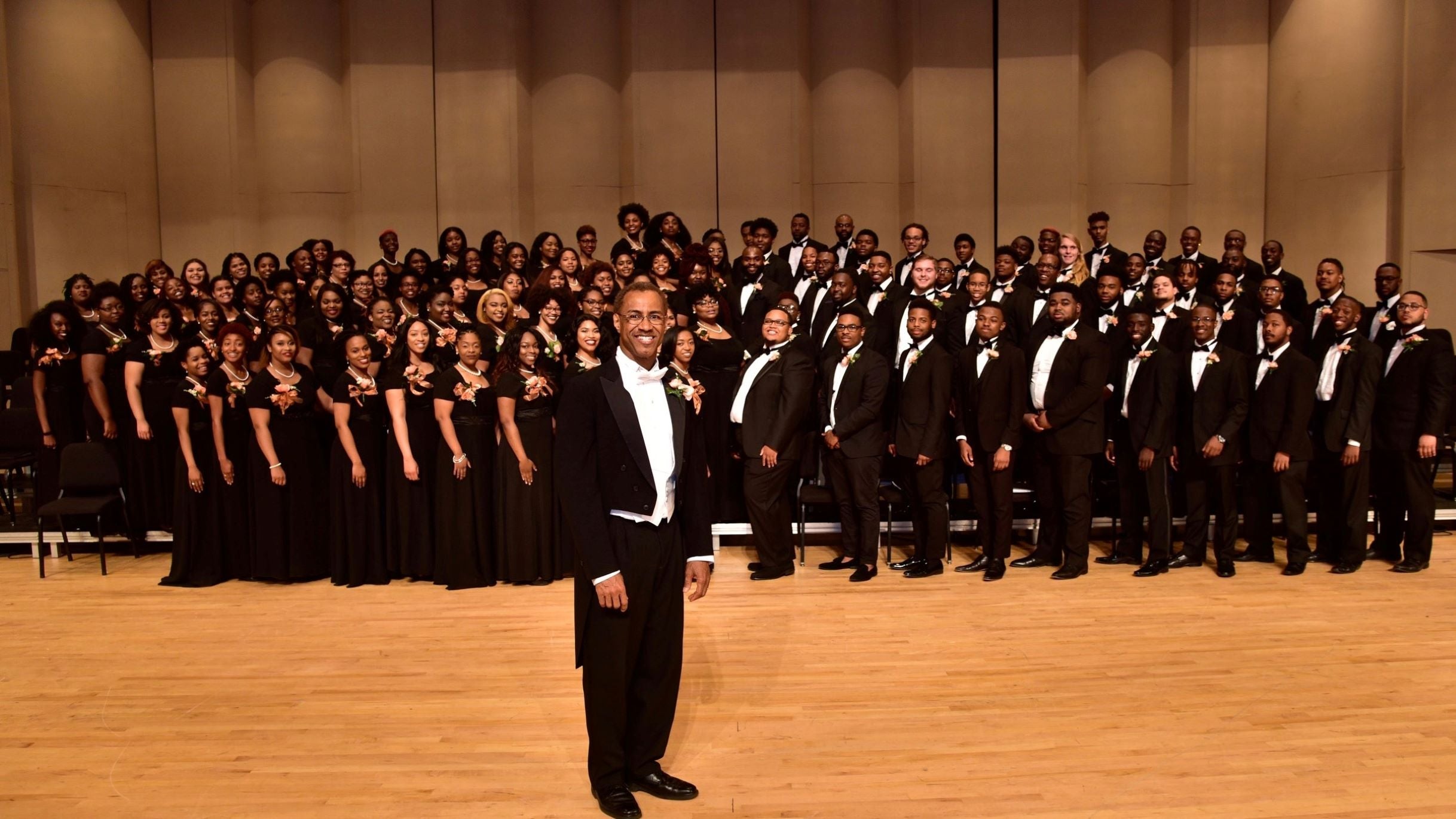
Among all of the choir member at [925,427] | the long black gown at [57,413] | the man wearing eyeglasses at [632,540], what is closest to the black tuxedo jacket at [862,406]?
the choir member at [925,427]

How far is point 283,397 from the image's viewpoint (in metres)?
6.27

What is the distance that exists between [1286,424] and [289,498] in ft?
19.0

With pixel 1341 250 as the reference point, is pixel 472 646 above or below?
below

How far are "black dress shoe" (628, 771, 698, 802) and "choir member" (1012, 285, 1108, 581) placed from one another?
138 inches

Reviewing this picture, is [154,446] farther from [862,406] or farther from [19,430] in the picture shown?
[862,406]

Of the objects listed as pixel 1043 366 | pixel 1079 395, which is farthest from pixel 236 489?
pixel 1079 395

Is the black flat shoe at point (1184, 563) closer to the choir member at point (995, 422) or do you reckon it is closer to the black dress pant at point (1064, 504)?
the black dress pant at point (1064, 504)

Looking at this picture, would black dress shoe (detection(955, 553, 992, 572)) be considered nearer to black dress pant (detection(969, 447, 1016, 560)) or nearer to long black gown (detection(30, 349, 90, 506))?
black dress pant (detection(969, 447, 1016, 560))

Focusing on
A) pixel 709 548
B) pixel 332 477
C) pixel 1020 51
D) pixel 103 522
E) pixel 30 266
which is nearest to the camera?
pixel 709 548

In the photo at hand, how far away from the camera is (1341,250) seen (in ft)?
34.3

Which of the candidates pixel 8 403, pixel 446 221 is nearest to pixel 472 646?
pixel 8 403

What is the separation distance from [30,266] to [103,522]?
4.65 m

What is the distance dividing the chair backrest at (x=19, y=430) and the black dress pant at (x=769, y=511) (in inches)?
195

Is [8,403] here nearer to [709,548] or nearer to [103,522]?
[103,522]
